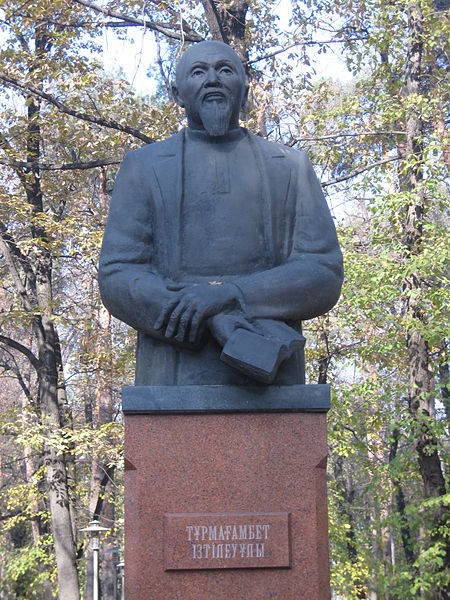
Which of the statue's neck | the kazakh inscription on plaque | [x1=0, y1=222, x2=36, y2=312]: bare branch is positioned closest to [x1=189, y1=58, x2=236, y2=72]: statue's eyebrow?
the statue's neck

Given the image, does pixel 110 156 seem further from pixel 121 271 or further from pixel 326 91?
pixel 121 271

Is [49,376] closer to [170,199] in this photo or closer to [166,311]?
[170,199]

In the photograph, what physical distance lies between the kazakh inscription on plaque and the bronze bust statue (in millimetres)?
623

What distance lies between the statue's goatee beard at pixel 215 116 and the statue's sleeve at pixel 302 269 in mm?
421

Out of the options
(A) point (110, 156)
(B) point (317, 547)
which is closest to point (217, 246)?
(B) point (317, 547)

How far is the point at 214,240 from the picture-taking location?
4.46m

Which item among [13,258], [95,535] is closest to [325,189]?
[13,258]

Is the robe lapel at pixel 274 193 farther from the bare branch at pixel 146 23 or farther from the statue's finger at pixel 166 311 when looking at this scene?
the bare branch at pixel 146 23

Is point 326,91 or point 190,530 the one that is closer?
point 190,530

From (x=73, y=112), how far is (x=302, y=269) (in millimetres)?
10042

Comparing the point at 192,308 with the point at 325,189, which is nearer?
the point at 192,308

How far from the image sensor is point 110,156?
1569 cm

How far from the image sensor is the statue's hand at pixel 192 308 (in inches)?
162

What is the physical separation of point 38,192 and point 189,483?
12.7m
